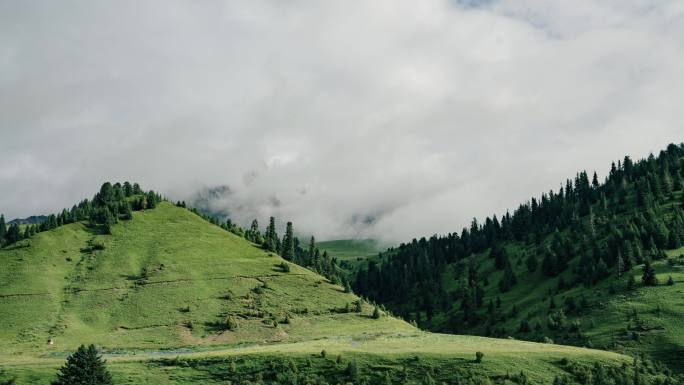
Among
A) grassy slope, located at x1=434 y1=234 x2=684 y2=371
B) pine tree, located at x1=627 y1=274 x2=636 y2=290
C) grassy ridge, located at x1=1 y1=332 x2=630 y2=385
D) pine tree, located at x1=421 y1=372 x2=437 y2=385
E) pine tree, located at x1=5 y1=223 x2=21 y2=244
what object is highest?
pine tree, located at x1=5 y1=223 x2=21 y2=244

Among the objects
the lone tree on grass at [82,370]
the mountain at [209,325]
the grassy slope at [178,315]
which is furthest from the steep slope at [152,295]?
the lone tree on grass at [82,370]

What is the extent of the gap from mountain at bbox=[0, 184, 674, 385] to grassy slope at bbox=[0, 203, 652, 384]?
35cm

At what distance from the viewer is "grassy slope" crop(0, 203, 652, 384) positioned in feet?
333

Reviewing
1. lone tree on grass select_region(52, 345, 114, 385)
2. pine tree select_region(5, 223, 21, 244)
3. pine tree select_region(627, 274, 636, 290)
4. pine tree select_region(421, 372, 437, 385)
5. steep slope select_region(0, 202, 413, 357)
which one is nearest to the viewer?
lone tree on grass select_region(52, 345, 114, 385)

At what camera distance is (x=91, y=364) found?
258 ft

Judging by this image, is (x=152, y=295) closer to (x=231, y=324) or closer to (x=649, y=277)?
(x=231, y=324)

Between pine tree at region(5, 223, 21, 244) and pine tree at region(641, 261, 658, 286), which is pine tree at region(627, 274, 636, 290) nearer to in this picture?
pine tree at region(641, 261, 658, 286)

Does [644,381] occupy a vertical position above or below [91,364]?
below

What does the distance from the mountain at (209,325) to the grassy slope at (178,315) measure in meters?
0.35

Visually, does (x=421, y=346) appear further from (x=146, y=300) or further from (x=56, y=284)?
(x=56, y=284)

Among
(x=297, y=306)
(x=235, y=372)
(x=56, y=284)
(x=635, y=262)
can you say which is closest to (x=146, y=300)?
(x=56, y=284)

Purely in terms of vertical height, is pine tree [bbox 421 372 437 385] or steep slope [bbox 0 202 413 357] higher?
steep slope [bbox 0 202 413 357]

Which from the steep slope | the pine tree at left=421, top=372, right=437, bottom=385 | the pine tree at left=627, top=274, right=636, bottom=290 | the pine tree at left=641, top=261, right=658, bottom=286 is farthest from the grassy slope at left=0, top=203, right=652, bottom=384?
the pine tree at left=641, top=261, right=658, bottom=286

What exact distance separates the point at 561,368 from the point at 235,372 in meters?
53.2
